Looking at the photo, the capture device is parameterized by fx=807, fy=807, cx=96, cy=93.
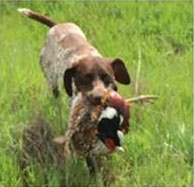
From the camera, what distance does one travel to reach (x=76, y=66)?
4.20 meters

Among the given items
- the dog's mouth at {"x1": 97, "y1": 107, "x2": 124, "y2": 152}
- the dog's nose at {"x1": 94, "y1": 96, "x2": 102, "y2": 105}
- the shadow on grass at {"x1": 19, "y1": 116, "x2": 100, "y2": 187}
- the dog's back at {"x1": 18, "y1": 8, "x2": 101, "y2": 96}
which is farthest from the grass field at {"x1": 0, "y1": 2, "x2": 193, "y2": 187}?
the dog's nose at {"x1": 94, "y1": 96, "x2": 102, "y2": 105}

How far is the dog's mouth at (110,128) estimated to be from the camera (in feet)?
12.8

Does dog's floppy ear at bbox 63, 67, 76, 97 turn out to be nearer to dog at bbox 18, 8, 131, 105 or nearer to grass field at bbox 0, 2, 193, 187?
dog at bbox 18, 8, 131, 105

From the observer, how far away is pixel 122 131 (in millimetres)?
3996

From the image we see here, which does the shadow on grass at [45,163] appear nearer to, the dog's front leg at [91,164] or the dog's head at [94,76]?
the dog's front leg at [91,164]

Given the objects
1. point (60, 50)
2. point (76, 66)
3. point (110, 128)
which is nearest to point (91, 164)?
A: point (110, 128)

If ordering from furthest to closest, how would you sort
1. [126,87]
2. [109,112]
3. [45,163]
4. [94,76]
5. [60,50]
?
1. [126,87]
2. [60,50]
3. [45,163]
4. [94,76]
5. [109,112]

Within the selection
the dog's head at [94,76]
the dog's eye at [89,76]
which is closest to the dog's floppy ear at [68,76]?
the dog's head at [94,76]

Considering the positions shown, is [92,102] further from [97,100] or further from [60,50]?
[60,50]

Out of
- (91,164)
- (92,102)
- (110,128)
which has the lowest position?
(91,164)

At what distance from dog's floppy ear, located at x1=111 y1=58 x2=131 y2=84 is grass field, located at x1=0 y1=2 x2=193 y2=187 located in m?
0.42

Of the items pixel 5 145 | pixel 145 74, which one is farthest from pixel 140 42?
pixel 5 145

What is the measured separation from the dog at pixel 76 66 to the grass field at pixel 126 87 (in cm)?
23

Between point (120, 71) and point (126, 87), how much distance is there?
0.85 m
